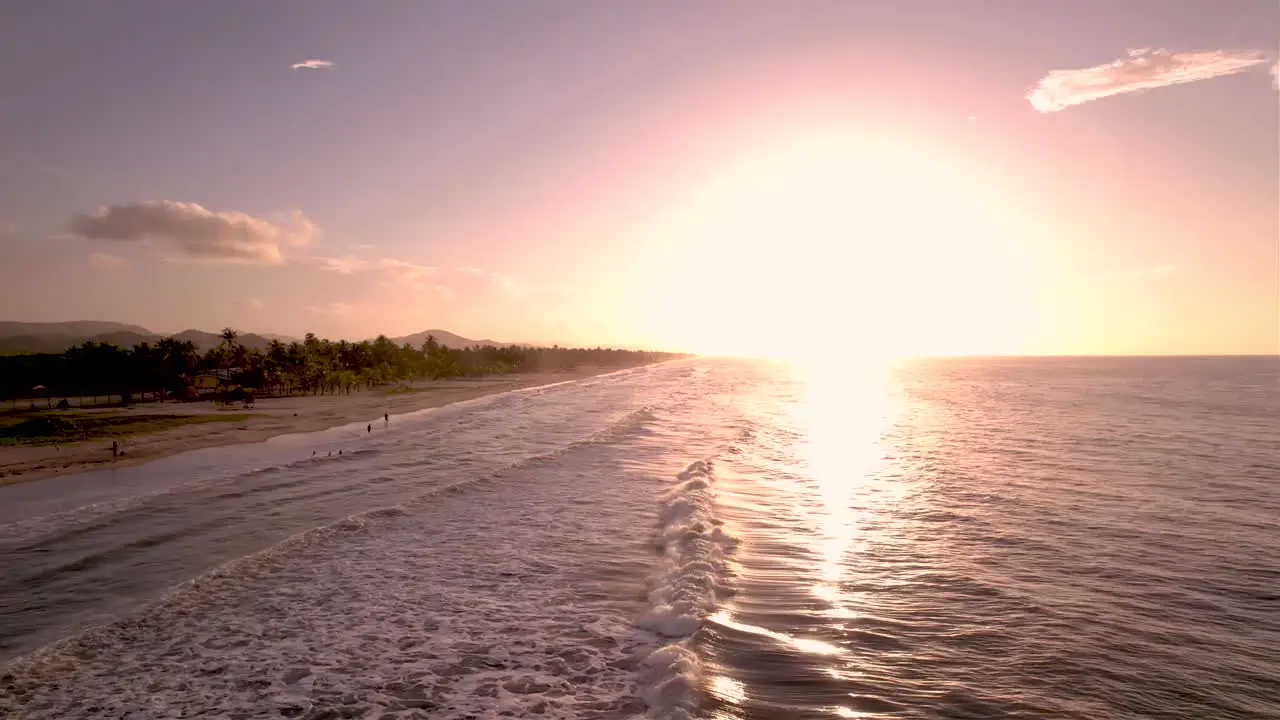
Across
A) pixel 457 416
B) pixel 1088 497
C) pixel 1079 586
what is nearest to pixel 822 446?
pixel 1088 497

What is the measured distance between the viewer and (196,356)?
9200 centimetres

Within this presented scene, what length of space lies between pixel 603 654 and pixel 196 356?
343 feet

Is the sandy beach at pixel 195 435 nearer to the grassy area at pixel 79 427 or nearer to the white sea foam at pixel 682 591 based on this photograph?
the grassy area at pixel 79 427

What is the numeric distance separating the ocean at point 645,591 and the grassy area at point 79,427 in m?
17.7

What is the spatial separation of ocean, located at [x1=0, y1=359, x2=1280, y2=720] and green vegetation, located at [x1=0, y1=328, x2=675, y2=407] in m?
63.1

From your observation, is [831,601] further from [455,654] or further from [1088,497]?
[1088,497]

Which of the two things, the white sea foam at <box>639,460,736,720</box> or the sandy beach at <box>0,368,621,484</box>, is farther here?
the sandy beach at <box>0,368,621,484</box>

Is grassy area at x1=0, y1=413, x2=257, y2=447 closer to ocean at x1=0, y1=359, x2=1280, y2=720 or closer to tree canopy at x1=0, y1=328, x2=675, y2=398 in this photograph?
ocean at x1=0, y1=359, x2=1280, y2=720

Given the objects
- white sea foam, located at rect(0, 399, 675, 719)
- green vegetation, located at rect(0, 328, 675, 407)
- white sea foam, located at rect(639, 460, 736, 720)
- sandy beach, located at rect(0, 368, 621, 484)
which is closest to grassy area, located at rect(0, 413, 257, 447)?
sandy beach, located at rect(0, 368, 621, 484)

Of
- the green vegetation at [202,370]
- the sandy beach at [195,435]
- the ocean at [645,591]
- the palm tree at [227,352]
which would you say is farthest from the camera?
the palm tree at [227,352]

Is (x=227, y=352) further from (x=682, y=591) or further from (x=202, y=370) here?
(x=682, y=591)

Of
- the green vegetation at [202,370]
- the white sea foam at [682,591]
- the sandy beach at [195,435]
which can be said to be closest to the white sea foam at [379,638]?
the white sea foam at [682,591]

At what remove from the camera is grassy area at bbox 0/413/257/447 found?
134 feet

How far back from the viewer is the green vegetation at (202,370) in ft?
262
